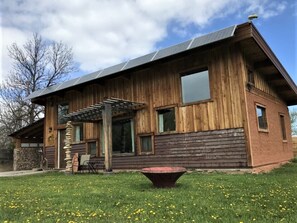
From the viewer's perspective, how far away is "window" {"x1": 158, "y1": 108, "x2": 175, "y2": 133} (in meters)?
10.7

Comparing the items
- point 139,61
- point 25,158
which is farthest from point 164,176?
point 25,158

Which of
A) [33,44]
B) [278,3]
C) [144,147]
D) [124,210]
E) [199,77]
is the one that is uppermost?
[33,44]

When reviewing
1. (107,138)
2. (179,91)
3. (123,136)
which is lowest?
(107,138)

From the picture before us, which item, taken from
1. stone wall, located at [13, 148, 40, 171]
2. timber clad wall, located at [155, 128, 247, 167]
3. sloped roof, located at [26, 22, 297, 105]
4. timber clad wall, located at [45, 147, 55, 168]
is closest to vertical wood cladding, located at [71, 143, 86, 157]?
timber clad wall, located at [45, 147, 55, 168]

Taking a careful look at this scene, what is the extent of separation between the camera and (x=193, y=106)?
33.3ft

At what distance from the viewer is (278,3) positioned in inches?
405

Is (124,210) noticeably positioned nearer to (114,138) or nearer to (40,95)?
(114,138)

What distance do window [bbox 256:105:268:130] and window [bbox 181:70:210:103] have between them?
229 cm

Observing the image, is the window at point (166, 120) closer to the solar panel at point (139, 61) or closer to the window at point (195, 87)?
the window at point (195, 87)

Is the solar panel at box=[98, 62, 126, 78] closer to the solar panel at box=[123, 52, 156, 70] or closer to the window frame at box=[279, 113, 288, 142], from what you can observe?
the solar panel at box=[123, 52, 156, 70]

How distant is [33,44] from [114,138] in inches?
761

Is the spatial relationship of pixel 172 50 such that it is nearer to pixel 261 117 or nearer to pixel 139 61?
pixel 139 61

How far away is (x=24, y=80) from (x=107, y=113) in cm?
1901

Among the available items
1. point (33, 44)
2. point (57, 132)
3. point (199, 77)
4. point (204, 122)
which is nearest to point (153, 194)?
point (204, 122)
